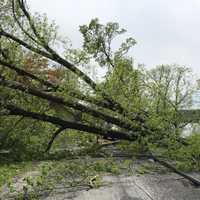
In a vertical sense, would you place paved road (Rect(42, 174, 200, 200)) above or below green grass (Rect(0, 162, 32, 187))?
below

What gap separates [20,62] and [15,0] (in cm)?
94

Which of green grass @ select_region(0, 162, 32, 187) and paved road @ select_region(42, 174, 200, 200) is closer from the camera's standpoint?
paved road @ select_region(42, 174, 200, 200)

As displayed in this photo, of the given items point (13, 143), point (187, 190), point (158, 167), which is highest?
point (13, 143)

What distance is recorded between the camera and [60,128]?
5.98m

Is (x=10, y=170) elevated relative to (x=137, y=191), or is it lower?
elevated

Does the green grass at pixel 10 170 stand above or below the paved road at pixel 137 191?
above

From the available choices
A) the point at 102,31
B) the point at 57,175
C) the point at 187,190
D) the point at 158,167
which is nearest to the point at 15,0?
the point at 102,31

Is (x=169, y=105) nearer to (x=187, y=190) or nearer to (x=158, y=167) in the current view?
(x=158, y=167)

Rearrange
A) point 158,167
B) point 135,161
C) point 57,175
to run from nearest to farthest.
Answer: point 57,175
point 158,167
point 135,161

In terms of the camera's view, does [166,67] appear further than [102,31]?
Yes

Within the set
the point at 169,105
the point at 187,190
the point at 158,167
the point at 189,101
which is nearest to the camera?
Answer: the point at 187,190

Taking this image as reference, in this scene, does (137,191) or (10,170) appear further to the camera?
(10,170)

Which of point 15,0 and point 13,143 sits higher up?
point 15,0

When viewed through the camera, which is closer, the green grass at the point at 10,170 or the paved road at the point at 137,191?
the paved road at the point at 137,191
